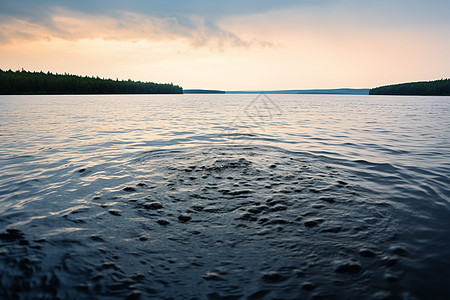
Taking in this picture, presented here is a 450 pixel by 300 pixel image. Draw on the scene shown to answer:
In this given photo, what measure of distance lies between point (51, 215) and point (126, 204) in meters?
1.70

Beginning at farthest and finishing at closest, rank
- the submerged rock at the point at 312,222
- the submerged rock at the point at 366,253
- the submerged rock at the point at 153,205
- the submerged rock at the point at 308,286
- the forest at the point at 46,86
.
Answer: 1. the forest at the point at 46,86
2. the submerged rock at the point at 153,205
3. the submerged rock at the point at 312,222
4. the submerged rock at the point at 366,253
5. the submerged rock at the point at 308,286

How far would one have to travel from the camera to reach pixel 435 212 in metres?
6.35

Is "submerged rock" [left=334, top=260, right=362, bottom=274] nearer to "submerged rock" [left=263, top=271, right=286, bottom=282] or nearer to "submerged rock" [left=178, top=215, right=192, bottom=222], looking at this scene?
"submerged rock" [left=263, top=271, right=286, bottom=282]

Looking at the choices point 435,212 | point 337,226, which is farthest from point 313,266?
point 435,212

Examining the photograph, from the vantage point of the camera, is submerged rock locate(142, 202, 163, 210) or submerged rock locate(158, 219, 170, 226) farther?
submerged rock locate(142, 202, 163, 210)

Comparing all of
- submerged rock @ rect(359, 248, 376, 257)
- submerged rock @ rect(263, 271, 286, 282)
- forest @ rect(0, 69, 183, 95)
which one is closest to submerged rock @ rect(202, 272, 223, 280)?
submerged rock @ rect(263, 271, 286, 282)

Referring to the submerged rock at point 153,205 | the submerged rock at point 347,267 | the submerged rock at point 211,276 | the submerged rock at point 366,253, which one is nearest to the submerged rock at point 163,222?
the submerged rock at point 153,205

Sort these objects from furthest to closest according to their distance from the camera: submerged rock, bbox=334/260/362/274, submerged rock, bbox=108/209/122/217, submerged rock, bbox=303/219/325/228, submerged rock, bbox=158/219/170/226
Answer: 1. submerged rock, bbox=108/209/122/217
2. submerged rock, bbox=158/219/170/226
3. submerged rock, bbox=303/219/325/228
4. submerged rock, bbox=334/260/362/274

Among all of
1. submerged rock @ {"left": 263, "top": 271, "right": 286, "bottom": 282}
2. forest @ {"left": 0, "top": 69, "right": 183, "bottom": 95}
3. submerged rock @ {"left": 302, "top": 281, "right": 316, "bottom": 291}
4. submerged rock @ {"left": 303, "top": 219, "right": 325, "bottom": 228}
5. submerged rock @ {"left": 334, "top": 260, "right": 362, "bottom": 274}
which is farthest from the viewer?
forest @ {"left": 0, "top": 69, "right": 183, "bottom": 95}

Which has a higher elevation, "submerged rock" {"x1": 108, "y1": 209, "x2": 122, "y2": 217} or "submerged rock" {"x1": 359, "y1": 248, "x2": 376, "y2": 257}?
"submerged rock" {"x1": 108, "y1": 209, "x2": 122, "y2": 217}

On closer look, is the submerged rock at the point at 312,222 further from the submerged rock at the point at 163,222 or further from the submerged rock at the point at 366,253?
the submerged rock at the point at 163,222

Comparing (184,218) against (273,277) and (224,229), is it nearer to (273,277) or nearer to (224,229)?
(224,229)

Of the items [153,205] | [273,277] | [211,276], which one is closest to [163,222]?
[153,205]

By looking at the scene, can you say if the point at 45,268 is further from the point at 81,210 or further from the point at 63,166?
the point at 63,166
